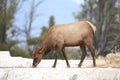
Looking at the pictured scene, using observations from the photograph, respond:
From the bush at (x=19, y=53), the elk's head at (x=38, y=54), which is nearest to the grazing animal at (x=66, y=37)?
the elk's head at (x=38, y=54)

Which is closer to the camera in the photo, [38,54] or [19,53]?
[38,54]

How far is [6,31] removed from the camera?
3488cm

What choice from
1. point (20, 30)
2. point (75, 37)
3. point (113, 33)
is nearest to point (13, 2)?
point (20, 30)

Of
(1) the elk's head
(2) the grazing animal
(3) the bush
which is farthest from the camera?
(3) the bush

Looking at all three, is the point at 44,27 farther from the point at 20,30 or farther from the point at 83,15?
the point at 83,15

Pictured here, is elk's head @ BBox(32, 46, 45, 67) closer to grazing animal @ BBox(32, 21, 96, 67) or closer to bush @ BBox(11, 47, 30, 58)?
grazing animal @ BBox(32, 21, 96, 67)

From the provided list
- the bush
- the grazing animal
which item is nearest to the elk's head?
the grazing animal

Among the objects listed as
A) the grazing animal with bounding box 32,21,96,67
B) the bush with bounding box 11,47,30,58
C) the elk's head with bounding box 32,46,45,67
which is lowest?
the bush with bounding box 11,47,30,58

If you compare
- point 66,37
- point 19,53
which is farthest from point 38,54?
point 19,53

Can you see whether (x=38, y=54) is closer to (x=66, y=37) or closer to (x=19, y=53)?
(x=66, y=37)

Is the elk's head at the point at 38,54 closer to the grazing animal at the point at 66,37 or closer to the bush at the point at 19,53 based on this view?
the grazing animal at the point at 66,37

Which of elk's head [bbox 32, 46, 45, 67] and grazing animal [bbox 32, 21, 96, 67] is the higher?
grazing animal [bbox 32, 21, 96, 67]

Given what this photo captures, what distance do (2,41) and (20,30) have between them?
838cm

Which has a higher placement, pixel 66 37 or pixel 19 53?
pixel 66 37
